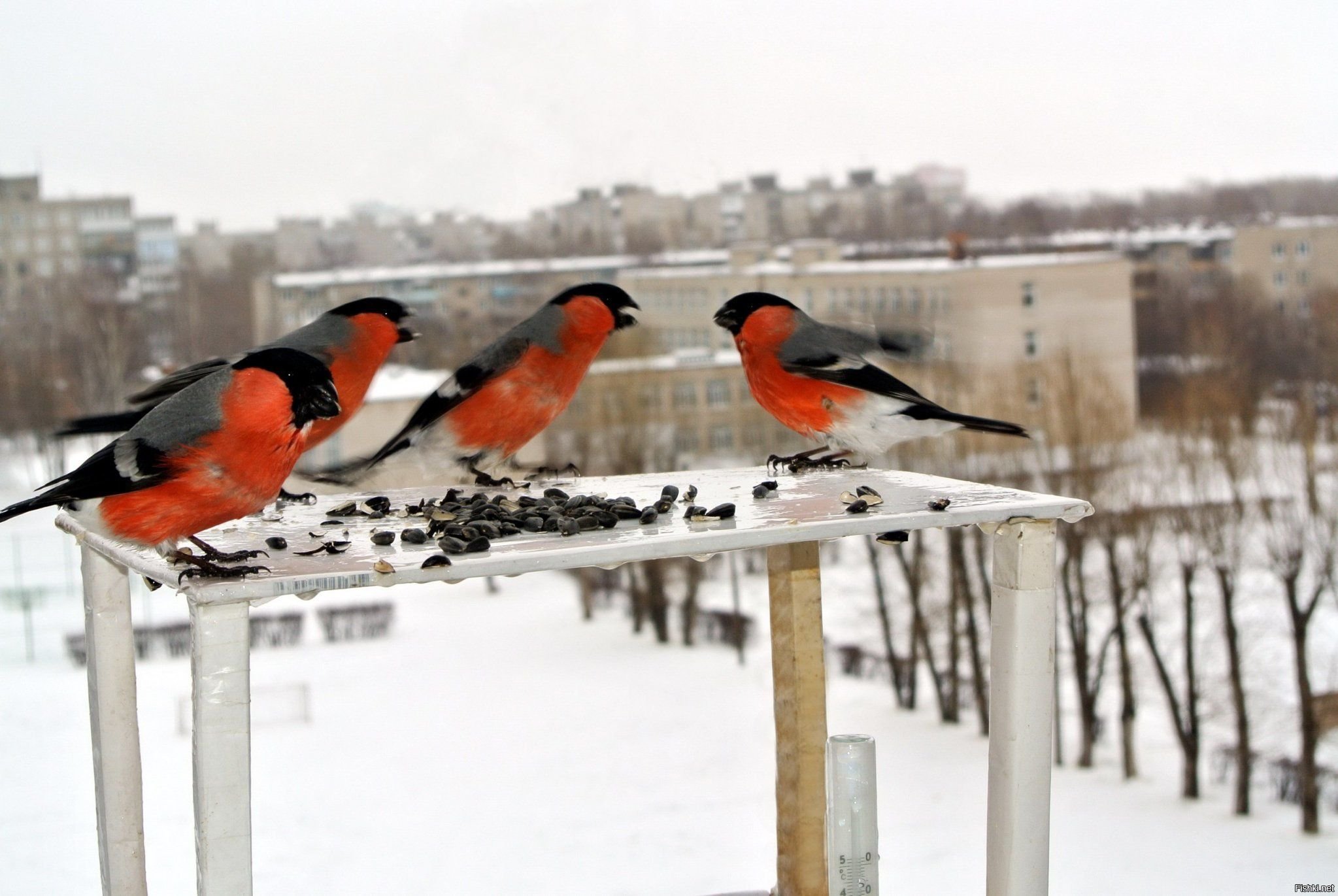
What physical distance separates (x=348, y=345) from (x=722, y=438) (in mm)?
11023

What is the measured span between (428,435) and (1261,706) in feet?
32.4

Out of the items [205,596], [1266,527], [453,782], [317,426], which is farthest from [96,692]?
[1266,527]

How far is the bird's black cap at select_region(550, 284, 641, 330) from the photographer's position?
231 cm

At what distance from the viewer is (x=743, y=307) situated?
7.48ft

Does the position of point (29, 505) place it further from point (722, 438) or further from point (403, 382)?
point (722, 438)

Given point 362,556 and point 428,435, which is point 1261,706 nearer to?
point 428,435

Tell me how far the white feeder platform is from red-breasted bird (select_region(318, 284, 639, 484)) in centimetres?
18

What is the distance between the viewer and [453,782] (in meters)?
8.84

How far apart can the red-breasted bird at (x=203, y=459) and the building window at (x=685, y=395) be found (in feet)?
37.5

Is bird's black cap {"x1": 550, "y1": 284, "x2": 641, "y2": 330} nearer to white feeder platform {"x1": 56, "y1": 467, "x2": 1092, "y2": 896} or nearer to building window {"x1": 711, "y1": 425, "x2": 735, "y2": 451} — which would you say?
white feeder platform {"x1": 56, "y1": 467, "x2": 1092, "y2": 896}

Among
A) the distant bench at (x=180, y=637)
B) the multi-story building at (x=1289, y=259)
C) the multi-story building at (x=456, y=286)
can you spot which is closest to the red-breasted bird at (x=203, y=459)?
the multi-story building at (x=456, y=286)

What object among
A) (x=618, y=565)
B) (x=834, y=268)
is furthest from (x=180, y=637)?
(x=618, y=565)

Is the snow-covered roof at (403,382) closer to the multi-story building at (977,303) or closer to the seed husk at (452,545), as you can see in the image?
the multi-story building at (977,303)

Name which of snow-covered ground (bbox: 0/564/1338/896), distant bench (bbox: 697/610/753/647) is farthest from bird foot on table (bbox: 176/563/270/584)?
distant bench (bbox: 697/610/753/647)
